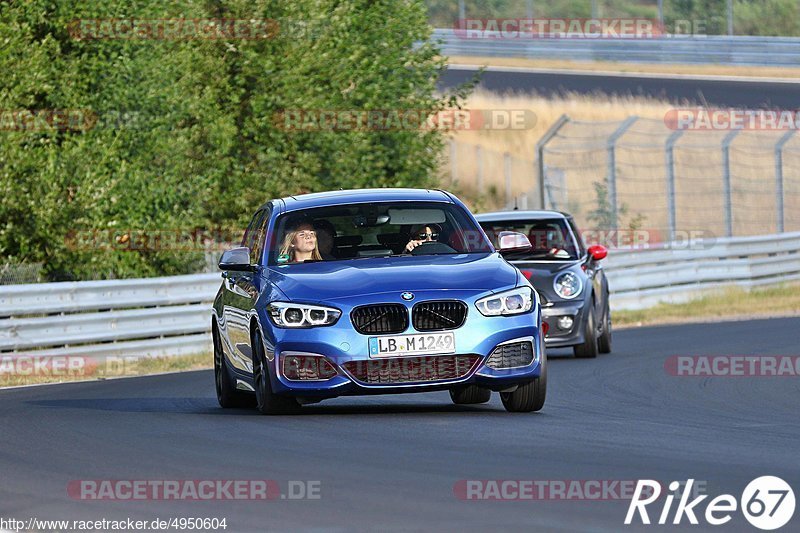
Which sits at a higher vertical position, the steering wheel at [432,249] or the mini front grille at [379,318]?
the steering wheel at [432,249]

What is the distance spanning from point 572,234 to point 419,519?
12349mm

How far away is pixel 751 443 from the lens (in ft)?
30.8

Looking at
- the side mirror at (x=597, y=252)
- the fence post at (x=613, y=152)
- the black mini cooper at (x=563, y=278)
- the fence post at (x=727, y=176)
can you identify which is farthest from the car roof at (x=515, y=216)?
the fence post at (x=727, y=176)

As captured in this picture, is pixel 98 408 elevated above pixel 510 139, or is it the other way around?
pixel 98 408

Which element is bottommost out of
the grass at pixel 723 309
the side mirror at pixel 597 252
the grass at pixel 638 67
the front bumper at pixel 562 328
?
the grass at pixel 723 309

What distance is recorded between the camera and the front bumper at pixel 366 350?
10.6 metres

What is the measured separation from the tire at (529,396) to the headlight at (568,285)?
675 cm

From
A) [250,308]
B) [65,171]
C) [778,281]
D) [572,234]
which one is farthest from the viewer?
[778,281]

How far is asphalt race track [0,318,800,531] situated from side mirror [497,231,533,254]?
1089 millimetres

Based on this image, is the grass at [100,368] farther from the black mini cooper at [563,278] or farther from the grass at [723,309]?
the grass at [723,309]

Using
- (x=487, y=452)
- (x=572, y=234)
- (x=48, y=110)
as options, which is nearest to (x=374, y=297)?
(x=487, y=452)

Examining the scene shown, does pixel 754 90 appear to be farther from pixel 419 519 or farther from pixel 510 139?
pixel 419 519

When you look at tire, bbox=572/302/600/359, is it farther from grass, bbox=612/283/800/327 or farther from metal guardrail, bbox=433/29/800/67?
metal guardrail, bbox=433/29/800/67

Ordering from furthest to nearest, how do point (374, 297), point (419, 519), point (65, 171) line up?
1. point (65, 171)
2. point (374, 297)
3. point (419, 519)
